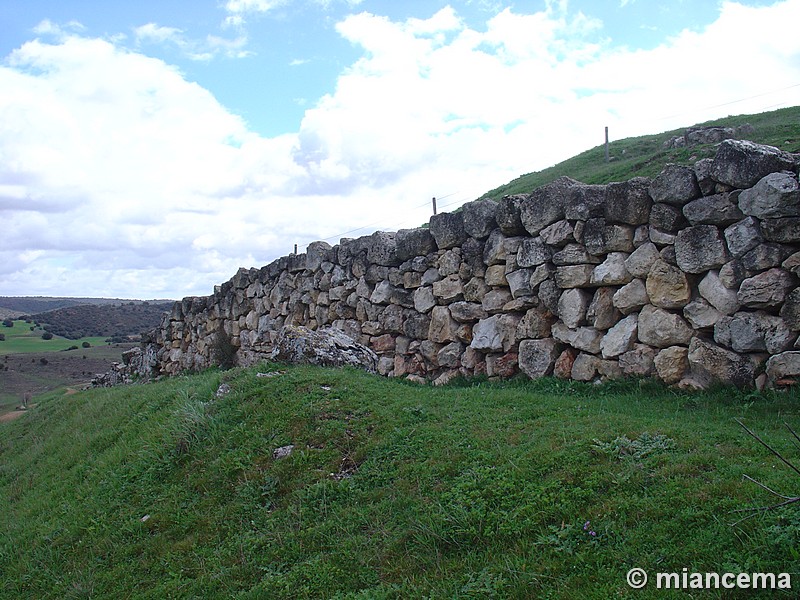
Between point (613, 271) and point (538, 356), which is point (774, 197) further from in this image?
point (538, 356)

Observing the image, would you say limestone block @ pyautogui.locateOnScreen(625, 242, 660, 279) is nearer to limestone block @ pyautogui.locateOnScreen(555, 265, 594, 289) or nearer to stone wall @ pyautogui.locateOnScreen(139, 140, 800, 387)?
stone wall @ pyautogui.locateOnScreen(139, 140, 800, 387)

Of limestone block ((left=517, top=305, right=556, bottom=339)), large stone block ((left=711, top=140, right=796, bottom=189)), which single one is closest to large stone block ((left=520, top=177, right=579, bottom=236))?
limestone block ((left=517, top=305, right=556, bottom=339))

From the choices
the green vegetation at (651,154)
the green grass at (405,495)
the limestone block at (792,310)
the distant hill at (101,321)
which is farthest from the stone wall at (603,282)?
the distant hill at (101,321)

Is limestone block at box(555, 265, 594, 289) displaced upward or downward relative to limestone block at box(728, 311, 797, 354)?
upward

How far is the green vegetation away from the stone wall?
241 inches

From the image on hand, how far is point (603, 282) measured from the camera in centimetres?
754

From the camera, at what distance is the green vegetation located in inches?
663

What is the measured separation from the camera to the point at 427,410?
260 inches

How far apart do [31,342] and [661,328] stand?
4977 cm

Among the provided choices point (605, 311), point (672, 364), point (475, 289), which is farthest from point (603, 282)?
point (475, 289)

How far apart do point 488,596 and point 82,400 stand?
11.5m

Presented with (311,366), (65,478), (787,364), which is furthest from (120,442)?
(787,364)

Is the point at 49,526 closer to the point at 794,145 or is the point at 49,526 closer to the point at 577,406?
the point at 577,406

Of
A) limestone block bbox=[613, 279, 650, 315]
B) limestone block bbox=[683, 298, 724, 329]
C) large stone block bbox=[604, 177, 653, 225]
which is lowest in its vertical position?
limestone block bbox=[683, 298, 724, 329]
